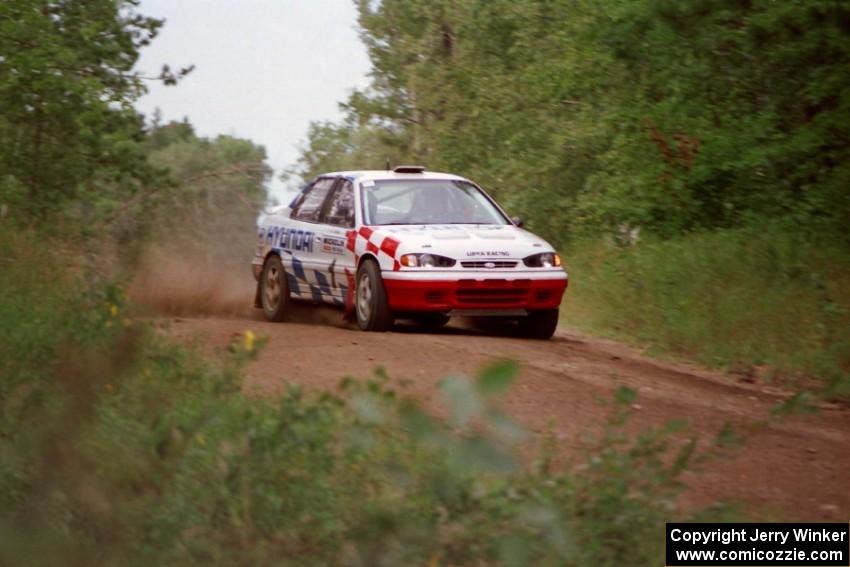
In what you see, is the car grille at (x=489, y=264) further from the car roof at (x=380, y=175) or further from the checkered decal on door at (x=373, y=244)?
the car roof at (x=380, y=175)

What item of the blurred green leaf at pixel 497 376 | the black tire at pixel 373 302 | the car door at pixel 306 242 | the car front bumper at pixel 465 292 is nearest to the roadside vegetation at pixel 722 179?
the car front bumper at pixel 465 292

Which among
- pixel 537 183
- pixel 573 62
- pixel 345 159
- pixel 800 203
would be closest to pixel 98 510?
pixel 800 203

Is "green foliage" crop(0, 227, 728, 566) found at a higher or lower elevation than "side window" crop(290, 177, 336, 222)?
lower

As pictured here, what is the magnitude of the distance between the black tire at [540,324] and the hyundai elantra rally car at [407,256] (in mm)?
Answer: 12

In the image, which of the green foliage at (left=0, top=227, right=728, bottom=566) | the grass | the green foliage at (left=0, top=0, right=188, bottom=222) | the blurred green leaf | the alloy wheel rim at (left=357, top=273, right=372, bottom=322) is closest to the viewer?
the blurred green leaf

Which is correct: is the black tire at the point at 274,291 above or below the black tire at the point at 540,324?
above

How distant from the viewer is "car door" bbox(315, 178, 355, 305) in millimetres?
14195

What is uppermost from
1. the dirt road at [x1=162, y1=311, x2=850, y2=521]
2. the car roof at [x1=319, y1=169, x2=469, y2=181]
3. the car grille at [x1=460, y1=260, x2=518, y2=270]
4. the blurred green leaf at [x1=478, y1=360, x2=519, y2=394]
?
the car roof at [x1=319, y1=169, x2=469, y2=181]

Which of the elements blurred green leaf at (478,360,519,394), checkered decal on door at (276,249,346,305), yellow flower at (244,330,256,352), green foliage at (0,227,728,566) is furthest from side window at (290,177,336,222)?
blurred green leaf at (478,360,519,394)

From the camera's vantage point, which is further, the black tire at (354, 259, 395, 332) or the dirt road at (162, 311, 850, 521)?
the black tire at (354, 259, 395, 332)

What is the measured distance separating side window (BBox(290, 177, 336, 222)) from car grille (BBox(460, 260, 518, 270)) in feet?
7.63

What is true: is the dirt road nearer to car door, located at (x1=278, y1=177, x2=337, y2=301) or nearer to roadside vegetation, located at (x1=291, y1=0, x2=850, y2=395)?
car door, located at (x1=278, y1=177, x2=337, y2=301)

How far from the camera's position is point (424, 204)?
14.5 metres

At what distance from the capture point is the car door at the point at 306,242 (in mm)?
14859
